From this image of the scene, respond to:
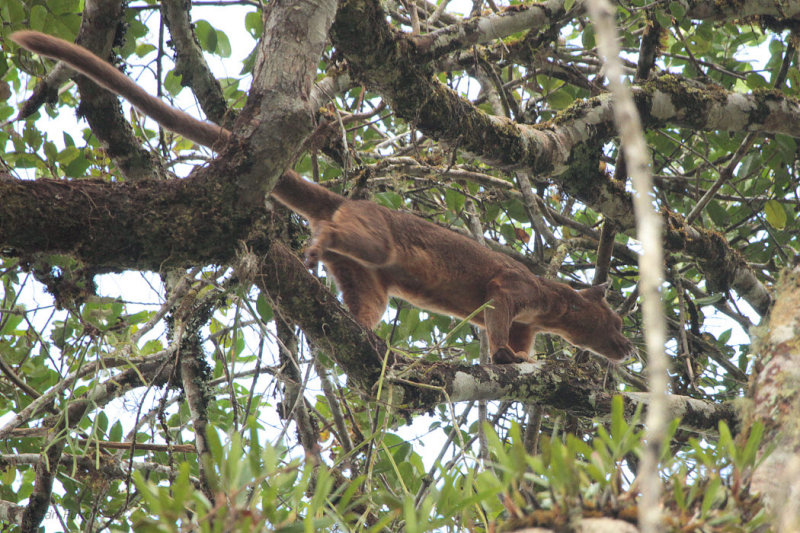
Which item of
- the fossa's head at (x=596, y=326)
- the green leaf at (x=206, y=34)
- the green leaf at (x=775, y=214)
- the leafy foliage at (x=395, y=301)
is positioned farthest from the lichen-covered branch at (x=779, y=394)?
the green leaf at (x=206, y=34)

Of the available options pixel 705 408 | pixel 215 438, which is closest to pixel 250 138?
pixel 215 438

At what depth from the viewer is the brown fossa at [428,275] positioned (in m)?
4.17

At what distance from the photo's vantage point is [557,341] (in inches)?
264

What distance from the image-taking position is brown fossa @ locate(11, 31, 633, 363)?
4.17 meters

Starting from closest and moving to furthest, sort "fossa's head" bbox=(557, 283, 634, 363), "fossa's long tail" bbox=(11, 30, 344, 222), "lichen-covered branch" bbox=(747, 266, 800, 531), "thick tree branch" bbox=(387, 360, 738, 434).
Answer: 1. "lichen-covered branch" bbox=(747, 266, 800, 531)
2. "fossa's long tail" bbox=(11, 30, 344, 222)
3. "thick tree branch" bbox=(387, 360, 738, 434)
4. "fossa's head" bbox=(557, 283, 634, 363)

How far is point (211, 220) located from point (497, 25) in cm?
209

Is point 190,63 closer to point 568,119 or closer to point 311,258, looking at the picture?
point 311,258

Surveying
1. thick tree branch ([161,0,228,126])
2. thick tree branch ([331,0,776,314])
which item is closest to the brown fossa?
thick tree branch ([161,0,228,126])

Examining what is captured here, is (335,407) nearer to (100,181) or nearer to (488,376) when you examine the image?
(488,376)

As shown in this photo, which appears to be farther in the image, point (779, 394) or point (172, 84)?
point (172, 84)

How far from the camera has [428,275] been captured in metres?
4.88

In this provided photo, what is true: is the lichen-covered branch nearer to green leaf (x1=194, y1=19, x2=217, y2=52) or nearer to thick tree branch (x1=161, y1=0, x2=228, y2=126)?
thick tree branch (x1=161, y1=0, x2=228, y2=126)

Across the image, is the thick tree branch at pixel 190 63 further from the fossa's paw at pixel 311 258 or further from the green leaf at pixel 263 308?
the green leaf at pixel 263 308

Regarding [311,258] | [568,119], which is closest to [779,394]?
[311,258]
